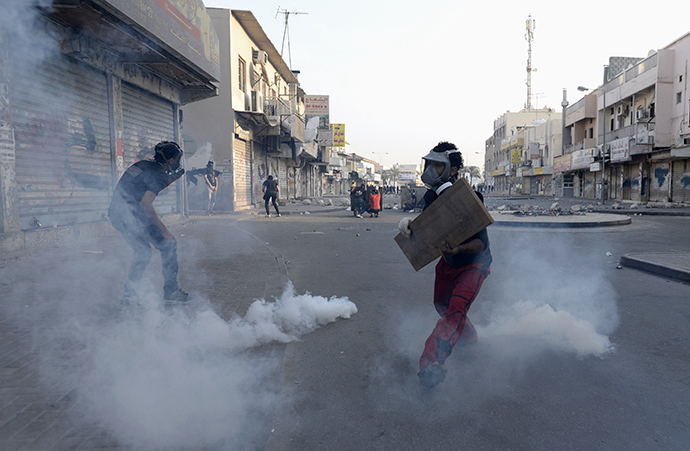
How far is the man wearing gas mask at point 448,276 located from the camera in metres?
2.79

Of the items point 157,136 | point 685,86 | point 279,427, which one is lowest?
point 279,427

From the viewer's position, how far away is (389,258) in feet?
26.9

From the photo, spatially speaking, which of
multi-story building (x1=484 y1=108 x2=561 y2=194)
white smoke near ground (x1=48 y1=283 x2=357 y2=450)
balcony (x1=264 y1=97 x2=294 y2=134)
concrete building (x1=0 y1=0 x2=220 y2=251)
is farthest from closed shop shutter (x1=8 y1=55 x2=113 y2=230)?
multi-story building (x1=484 y1=108 x2=561 y2=194)

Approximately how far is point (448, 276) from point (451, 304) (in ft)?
0.97

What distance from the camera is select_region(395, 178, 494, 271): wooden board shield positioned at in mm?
2742

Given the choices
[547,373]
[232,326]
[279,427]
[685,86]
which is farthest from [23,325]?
[685,86]

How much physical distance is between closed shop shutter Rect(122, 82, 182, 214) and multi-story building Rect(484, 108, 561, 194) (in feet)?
162

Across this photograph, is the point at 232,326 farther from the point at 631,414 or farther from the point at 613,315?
the point at 613,315

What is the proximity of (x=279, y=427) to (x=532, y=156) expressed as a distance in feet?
197


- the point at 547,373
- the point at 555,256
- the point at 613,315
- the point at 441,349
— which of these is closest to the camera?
the point at 441,349

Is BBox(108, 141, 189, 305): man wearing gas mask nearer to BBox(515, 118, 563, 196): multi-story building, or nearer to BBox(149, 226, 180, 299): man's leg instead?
BBox(149, 226, 180, 299): man's leg

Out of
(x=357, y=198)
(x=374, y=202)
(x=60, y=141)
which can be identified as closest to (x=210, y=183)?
(x=357, y=198)

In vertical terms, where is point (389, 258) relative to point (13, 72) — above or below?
below

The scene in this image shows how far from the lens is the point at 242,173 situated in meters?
22.8
